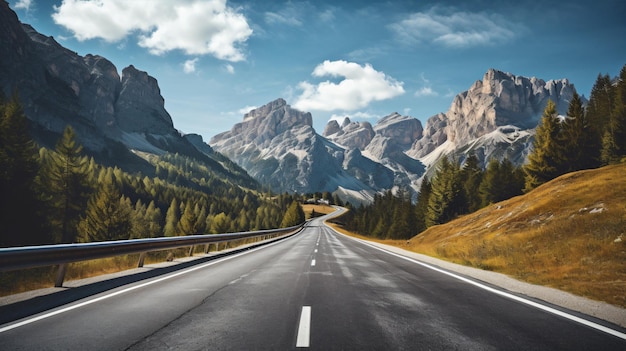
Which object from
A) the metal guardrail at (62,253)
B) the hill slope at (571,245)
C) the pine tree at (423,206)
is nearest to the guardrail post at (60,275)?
the metal guardrail at (62,253)

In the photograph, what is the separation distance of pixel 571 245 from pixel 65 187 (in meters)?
54.5

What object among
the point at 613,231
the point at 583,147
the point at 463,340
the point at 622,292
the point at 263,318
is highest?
the point at 583,147

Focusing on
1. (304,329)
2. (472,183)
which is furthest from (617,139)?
(304,329)

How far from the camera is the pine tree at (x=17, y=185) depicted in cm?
2911

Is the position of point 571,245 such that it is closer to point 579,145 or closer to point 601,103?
point 579,145

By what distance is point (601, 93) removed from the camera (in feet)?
224

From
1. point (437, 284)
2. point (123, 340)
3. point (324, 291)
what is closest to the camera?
point (123, 340)

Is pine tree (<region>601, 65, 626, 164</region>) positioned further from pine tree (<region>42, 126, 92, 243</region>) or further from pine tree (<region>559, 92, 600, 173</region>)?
pine tree (<region>42, 126, 92, 243</region>)

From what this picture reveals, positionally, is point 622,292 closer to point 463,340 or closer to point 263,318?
point 463,340

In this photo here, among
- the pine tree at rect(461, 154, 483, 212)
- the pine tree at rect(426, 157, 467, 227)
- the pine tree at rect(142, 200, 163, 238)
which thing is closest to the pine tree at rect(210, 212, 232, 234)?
the pine tree at rect(142, 200, 163, 238)

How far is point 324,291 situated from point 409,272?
4626mm

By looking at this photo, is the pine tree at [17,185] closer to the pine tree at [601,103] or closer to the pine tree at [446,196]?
the pine tree at [446,196]

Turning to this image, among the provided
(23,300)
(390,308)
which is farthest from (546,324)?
(23,300)

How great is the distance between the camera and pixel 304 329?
4672mm
